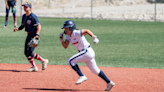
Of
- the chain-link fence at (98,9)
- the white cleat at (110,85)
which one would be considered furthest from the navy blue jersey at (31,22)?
the chain-link fence at (98,9)

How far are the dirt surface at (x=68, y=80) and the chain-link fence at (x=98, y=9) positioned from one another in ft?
65.9

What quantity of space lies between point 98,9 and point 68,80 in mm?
24559

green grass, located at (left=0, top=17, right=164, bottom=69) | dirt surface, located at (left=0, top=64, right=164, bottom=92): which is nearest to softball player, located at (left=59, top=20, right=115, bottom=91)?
dirt surface, located at (left=0, top=64, right=164, bottom=92)

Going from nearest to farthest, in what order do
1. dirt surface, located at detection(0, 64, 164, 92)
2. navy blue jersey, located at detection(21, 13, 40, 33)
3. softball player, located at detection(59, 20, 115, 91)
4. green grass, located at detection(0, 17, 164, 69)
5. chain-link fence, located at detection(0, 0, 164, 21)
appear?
softball player, located at detection(59, 20, 115, 91), dirt surface, located at detection(0, 64, 164, 92), navy blue jersey, located at detection(21, 13, 40, 33), green grass, located at detection(0, 17, 164, 69), chain-link fence, located at detection(0, 0, 164, 21)

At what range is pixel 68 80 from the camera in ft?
26.4

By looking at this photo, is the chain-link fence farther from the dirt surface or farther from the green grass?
the dirt surface

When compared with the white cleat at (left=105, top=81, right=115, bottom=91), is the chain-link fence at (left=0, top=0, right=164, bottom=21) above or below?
below

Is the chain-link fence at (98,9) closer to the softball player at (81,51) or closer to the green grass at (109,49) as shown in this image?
the green grass at (109,49)

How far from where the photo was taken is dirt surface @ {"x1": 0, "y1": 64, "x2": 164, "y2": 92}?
715 cm

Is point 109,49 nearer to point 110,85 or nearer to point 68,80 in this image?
point 68,80

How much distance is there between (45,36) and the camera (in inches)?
666

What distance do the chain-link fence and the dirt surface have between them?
20083 mm

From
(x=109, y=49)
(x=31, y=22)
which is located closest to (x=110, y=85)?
(x=31, y=22)

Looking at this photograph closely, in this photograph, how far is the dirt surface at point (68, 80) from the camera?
715cm
